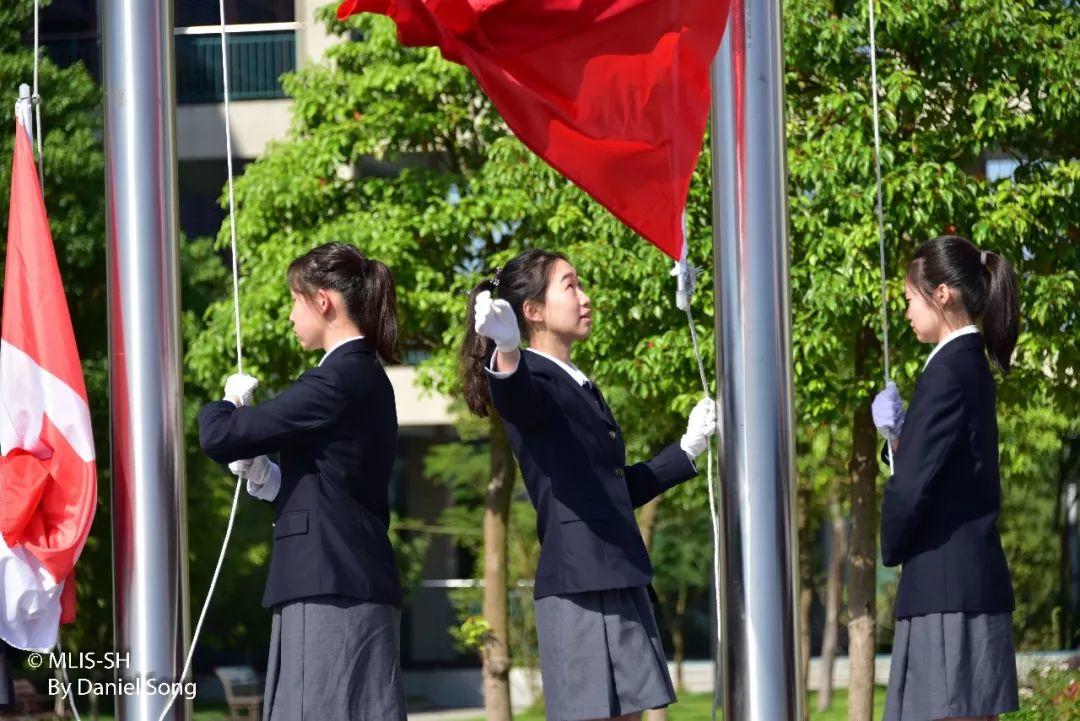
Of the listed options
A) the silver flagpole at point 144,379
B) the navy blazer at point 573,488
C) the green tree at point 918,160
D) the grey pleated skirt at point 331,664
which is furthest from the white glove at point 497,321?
the green tree at point 918,160

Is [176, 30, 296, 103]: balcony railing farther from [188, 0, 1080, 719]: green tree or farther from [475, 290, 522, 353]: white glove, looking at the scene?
[475, 290, 522, 353]: white glove

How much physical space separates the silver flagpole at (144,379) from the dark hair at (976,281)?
2.05 m

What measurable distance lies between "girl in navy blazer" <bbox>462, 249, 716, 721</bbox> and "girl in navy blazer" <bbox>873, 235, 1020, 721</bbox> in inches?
27.0

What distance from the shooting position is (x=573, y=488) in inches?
179

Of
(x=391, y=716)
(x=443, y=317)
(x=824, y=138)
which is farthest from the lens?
(x=443, y=317)

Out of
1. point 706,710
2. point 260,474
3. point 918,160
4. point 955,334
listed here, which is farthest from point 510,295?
point 706,710

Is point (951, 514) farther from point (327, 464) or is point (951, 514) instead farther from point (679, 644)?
point (679, 644)

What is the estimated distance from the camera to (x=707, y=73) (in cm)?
462

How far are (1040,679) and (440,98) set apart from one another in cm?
564

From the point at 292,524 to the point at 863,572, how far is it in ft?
24.7

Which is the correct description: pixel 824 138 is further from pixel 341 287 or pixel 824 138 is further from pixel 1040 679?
pixel 341 287

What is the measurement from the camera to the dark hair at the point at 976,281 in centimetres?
466

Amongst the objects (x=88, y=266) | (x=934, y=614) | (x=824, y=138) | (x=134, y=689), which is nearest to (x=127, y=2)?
(x=134, y=689)

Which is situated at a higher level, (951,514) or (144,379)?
(144,379)
